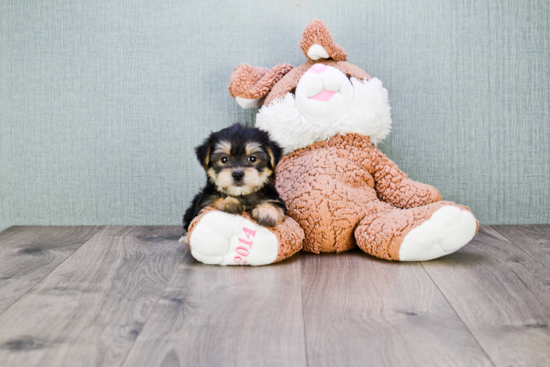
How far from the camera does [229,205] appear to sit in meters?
1.87

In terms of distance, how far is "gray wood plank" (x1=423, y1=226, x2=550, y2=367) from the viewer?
124 cm

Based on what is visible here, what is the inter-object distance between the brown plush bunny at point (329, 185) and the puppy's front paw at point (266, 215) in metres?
0.03

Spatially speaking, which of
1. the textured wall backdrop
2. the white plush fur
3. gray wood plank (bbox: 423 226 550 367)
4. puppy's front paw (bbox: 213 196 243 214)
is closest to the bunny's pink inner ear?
the white plush fur

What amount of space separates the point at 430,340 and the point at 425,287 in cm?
41

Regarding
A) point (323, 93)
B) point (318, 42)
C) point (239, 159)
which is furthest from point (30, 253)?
point (318, 42)

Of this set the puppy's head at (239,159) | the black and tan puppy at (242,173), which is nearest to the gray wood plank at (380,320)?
the black and tan puppy at (242,173)

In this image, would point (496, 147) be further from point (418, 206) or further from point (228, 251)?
point (228, 251)

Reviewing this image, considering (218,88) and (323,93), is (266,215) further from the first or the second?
(218,88)

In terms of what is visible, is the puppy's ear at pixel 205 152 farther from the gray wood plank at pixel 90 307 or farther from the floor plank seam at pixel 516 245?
the floor plank seam at pixel 516 245

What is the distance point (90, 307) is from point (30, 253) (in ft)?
2.67

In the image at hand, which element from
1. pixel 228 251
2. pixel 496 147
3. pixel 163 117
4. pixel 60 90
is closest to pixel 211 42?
pixel 163 117

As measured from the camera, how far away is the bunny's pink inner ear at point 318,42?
213cm

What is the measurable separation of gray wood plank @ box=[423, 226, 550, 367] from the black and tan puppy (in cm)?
69

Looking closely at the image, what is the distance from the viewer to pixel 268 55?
252cm
